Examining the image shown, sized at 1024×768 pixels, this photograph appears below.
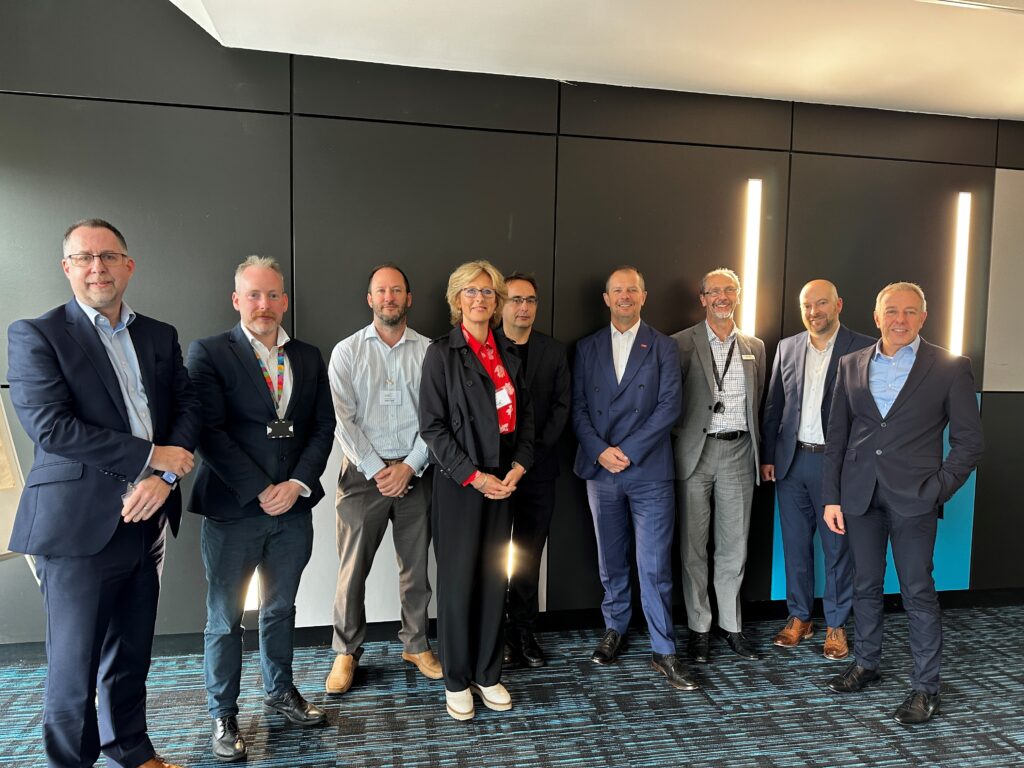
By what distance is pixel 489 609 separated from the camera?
9.70 ft

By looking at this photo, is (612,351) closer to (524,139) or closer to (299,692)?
(524,139)

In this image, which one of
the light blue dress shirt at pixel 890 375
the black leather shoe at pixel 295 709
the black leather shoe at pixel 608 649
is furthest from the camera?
the black leather shoe at pixel 608 649

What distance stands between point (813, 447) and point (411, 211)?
103 inches

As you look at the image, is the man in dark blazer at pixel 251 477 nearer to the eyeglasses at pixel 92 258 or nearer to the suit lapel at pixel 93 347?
the suit lapel at pixel 93 347

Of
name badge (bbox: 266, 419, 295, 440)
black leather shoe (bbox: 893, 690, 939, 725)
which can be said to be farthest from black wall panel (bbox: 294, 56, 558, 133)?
black leather shoe (bbox: 893, 690, 939, 725)

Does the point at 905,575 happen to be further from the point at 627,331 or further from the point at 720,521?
the point at 627,331

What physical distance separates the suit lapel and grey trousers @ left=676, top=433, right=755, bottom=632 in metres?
2.76

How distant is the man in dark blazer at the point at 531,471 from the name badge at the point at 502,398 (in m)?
0.47

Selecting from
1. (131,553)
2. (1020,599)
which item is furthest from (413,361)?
(1020,599)

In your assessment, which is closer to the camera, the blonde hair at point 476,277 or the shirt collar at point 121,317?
the shirt collar at point 121,317

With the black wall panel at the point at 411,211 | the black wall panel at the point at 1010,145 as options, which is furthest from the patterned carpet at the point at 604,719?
the black wall panel at the point at 1010,145

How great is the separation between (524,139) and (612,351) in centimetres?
134

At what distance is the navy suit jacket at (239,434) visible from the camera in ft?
8.55

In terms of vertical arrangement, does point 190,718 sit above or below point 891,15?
below
